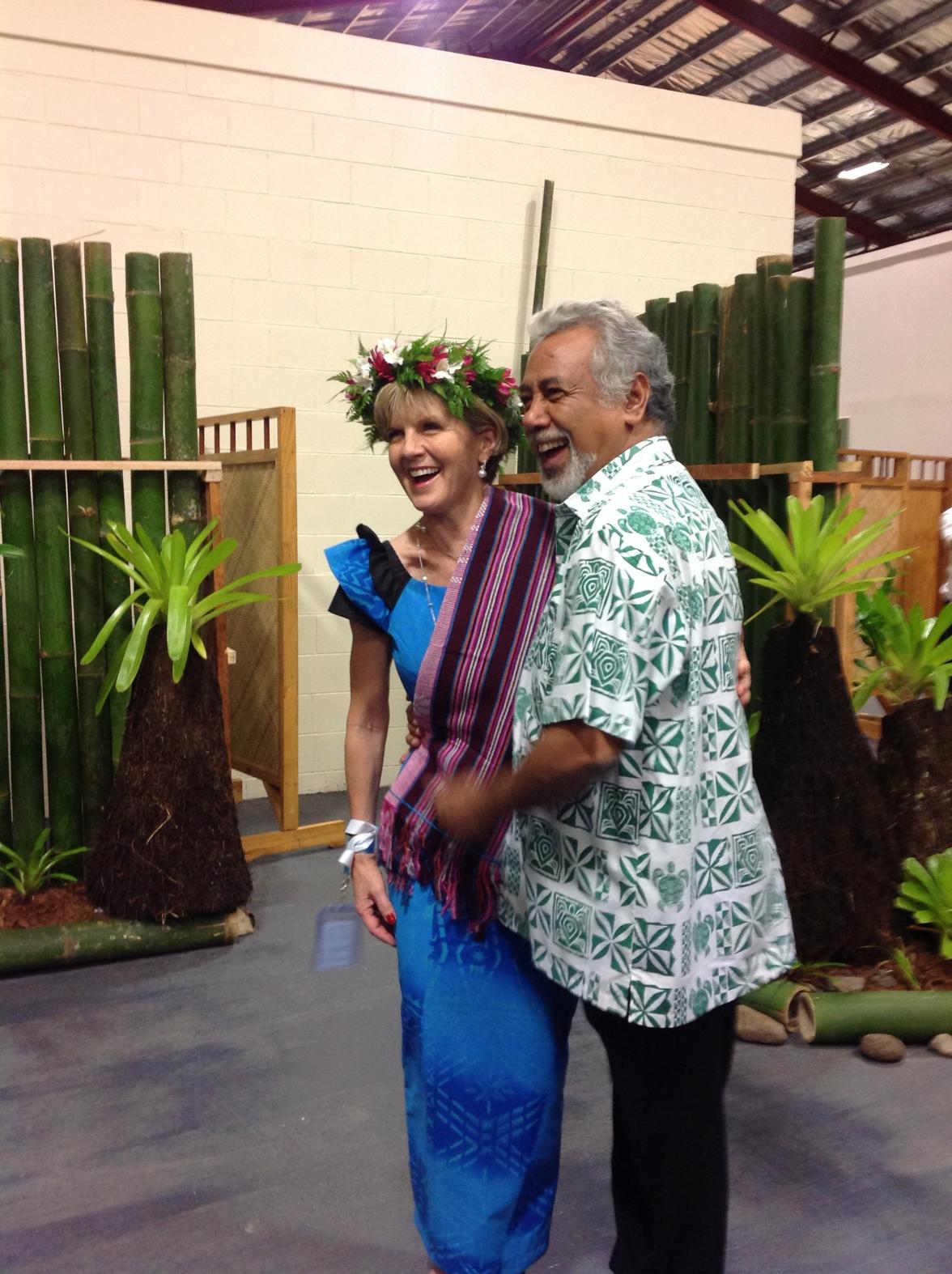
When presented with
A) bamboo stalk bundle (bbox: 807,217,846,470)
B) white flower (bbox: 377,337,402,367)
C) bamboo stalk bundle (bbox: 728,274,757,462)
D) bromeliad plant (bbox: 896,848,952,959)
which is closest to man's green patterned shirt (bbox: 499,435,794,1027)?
white flower (bbox: 377,337,402,367)

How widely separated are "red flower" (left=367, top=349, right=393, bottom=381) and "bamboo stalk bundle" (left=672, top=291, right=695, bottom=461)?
2381 millimetres

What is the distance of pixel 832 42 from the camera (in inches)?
299

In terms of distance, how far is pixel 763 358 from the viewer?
3453 millimetres

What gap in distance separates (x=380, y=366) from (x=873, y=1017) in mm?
2021

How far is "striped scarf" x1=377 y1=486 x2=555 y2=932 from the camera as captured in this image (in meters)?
1.36

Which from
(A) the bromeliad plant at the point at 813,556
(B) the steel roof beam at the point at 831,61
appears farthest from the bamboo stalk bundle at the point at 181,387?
(B) the steel roof beam at the point at 831,61

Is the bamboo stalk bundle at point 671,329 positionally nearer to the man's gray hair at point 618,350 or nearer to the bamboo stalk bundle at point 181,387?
the bamboo stalk bundle at point 181,387

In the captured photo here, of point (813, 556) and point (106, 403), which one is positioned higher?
point (106, 403)

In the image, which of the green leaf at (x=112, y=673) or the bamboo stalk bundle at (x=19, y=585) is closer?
the green leaf at (x=112, y=673)

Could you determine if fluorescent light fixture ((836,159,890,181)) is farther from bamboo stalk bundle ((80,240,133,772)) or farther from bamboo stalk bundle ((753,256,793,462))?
bamboo stalk bundle ((80,240,133,772))

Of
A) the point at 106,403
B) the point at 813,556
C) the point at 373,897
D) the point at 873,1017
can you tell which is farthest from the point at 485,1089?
the point at 106,403

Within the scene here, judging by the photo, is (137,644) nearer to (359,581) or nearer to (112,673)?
(112,673)

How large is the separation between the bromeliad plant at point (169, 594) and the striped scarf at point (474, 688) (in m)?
1.82

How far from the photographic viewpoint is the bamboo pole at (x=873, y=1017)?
8.71ft
